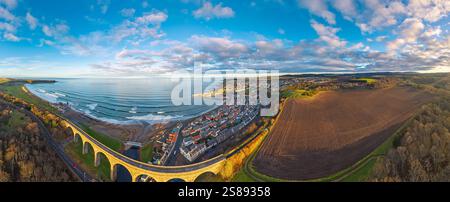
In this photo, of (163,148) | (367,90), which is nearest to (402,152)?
(163,148)

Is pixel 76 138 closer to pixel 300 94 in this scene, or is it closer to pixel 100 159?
pixel 100 159

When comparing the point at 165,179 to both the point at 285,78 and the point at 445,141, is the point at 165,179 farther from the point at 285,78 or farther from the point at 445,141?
the point at 285,78

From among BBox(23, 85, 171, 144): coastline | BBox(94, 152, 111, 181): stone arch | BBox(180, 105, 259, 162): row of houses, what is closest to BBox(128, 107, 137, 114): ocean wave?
BBox(23, 85, 171, 144): coastline

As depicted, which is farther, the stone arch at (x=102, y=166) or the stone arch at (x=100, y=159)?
the stone arch at (x=100, y=159)

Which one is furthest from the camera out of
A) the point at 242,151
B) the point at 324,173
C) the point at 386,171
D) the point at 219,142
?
the point at 219,142

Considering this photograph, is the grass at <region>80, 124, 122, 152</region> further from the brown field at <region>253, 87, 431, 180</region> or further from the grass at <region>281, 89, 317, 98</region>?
the grass at <region>281, 89, 317, 98</region>

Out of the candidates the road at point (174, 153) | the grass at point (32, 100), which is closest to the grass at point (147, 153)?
the road at point (174, 153)

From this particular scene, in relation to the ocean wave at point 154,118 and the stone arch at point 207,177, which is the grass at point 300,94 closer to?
the ocean wave at point 154,118
